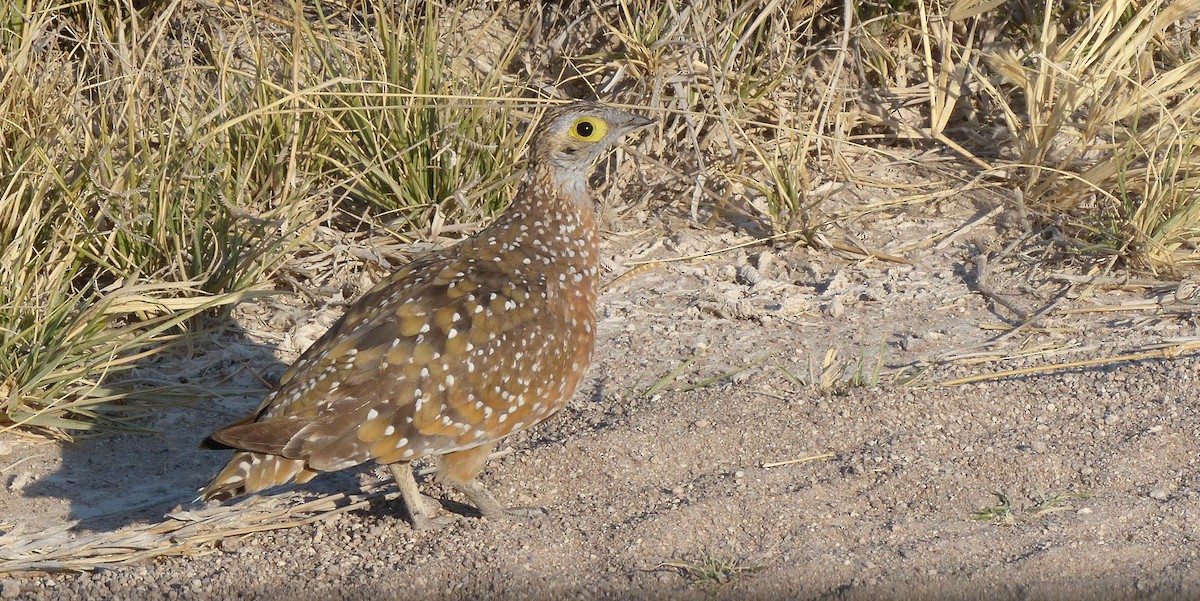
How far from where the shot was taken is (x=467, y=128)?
21.1 ft

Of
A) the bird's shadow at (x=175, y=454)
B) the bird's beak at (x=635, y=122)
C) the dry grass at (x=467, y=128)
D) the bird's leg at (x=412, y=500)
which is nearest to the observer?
the bird's leg at (x=412, y=500)

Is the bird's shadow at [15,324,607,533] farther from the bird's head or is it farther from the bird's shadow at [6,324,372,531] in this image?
the bird's head

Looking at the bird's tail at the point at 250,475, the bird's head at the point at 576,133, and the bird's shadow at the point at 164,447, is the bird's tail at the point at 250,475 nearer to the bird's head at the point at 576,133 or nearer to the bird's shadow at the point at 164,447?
the bird's shadow at the point at 164,447

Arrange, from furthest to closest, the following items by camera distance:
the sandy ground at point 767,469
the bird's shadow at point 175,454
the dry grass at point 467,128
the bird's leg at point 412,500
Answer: the dry grass at point 467,128 < the bird's shadow at point 175,454 < the bird's leg at point 412,500 < the sandy ground at point 767,469

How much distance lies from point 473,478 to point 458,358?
55 centimetres

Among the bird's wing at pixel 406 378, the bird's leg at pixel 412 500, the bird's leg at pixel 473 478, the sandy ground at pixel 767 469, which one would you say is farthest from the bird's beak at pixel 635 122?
the bird's leg at pixel 412 500

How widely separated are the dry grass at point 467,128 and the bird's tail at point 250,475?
128 centimetres

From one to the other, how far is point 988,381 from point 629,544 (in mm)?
1865

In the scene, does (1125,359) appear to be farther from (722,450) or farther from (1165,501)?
(722,450)

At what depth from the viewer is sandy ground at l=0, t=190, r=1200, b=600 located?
402 centimetres

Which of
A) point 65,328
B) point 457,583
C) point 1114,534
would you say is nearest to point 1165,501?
point 1114,534

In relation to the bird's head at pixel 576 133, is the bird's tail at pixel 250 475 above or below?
below

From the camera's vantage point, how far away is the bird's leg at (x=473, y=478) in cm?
449

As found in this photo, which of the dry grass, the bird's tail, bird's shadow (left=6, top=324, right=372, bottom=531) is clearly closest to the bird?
the bird's tail
